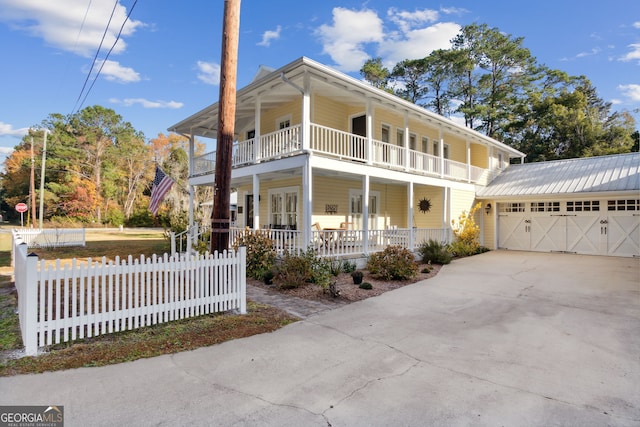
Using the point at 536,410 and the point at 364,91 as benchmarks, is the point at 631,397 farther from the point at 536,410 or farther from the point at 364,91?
the point at 364,91

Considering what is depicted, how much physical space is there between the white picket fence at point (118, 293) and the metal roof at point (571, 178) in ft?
52.4

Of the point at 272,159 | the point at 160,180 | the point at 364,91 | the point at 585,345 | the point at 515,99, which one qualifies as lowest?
the point at 585,345

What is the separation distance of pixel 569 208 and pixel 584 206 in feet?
1.84

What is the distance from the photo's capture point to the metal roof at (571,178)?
1448 cm

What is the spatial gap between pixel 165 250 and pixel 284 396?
1410 centimetres

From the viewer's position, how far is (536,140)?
91.7 feet

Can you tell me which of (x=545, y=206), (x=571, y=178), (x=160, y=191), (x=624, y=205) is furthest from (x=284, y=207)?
(x=624, y=205)

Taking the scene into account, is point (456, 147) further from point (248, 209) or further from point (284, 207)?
point (248, 209)

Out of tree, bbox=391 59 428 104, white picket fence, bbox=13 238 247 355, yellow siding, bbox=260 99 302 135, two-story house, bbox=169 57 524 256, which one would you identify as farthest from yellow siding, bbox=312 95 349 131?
tree, bbox=391 59 428 104

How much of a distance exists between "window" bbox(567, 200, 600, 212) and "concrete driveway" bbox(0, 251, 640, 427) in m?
11.1

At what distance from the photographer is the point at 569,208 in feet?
50.8

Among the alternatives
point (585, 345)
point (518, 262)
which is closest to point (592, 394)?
point (585, 345)

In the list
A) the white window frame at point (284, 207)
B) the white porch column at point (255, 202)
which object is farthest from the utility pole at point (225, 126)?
the white window frame at point (284, 207)

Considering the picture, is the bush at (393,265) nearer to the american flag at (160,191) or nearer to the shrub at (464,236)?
the shrub at (464,236)
